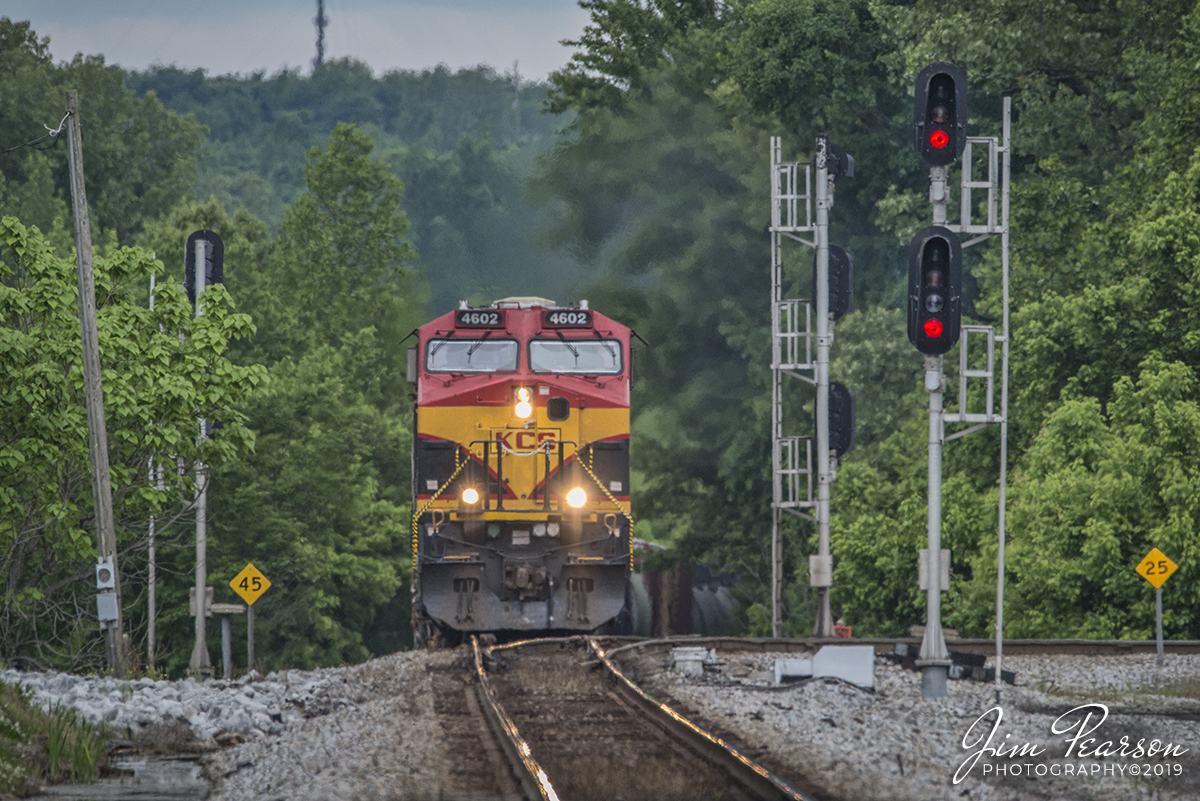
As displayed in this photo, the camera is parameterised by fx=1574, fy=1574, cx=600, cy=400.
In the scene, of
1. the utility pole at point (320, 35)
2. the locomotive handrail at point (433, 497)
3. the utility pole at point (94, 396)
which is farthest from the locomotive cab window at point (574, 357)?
the utility pole at point (320, 35)

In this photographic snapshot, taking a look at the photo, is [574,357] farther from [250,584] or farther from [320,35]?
[320,35]

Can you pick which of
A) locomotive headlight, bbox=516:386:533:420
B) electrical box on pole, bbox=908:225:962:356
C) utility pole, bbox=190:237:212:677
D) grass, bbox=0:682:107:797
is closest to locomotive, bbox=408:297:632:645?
locomotive headlight, bbox=516:386:533:420

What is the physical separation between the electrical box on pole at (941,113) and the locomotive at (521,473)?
23.5 ft

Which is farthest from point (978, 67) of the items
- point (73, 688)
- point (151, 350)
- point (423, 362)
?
point (73, 688)

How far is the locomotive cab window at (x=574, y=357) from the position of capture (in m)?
23.0

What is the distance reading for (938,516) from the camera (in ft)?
56.8

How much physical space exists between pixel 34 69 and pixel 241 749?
64.4 metres

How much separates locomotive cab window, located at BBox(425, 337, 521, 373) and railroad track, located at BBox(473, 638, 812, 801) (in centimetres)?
522

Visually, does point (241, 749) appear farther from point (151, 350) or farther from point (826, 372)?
point (826, 372)

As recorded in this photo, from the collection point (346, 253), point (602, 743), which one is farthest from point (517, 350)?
point (346, 253)

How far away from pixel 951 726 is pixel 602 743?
327 cm

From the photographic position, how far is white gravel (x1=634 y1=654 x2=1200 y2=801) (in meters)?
11.4

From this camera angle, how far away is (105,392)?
22344mm

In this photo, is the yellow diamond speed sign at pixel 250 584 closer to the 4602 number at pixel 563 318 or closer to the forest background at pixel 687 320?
the forest background at pixel 687 320
